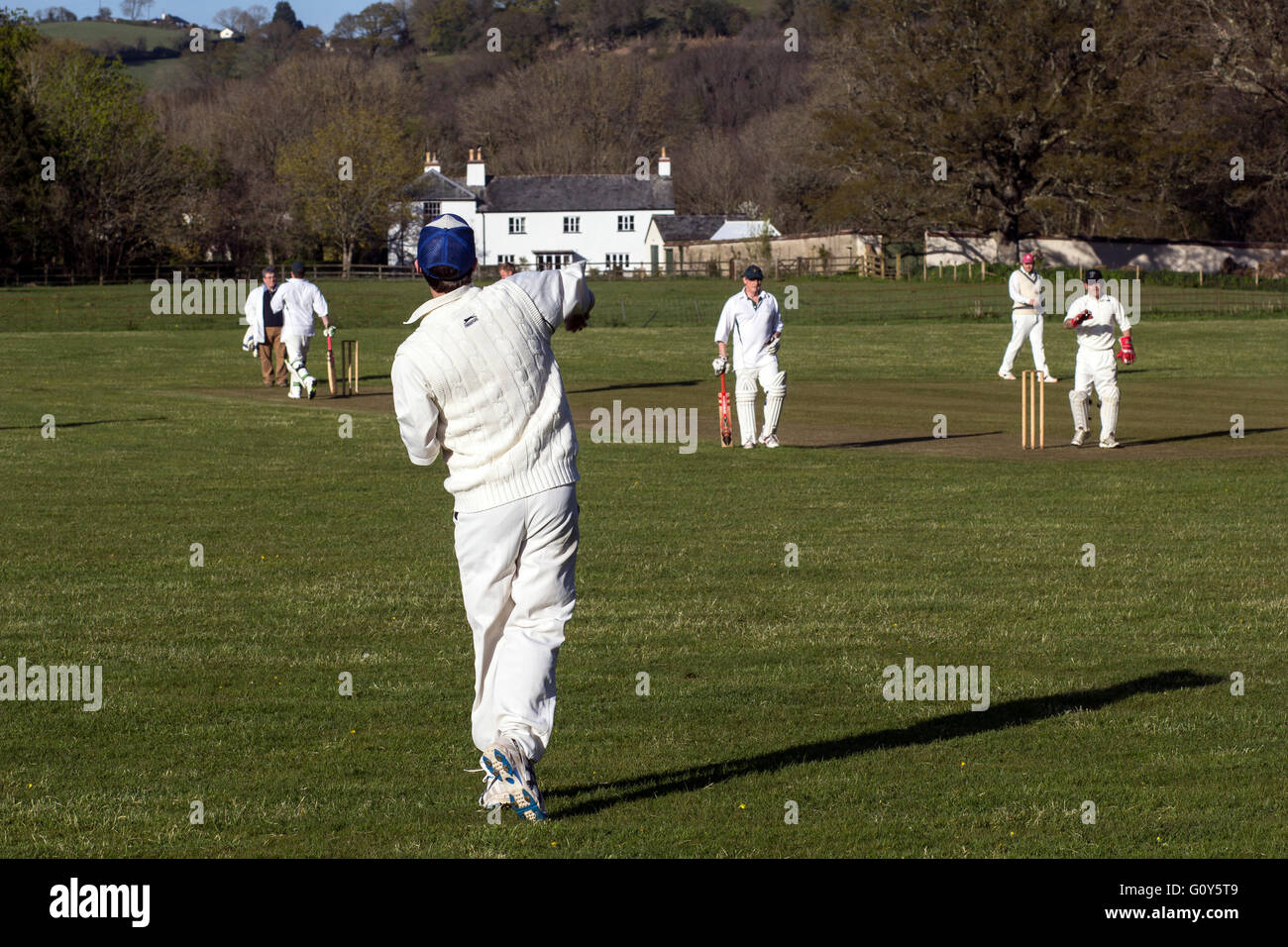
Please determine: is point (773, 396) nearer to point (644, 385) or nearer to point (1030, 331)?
point (1030, 331)

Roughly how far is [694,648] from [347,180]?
9010 centimetres

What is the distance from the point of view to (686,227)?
114500 millimetres

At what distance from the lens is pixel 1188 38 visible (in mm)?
71812

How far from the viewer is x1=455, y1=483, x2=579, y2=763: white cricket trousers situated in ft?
20.6

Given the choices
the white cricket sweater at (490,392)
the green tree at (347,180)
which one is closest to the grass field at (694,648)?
the white cricket sweater at (490,392)

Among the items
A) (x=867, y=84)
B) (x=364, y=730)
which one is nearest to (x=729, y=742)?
(x=364, y=730)

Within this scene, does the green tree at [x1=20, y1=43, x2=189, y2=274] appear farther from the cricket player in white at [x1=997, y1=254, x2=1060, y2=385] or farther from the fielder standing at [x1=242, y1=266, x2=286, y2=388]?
the cricket player in white at [x1=997, y1=254, x2=1060, y2=385]

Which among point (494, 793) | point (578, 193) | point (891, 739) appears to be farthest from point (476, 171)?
point (494, 793)

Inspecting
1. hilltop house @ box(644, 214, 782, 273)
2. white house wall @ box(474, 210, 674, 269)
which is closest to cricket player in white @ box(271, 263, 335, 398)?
hilltop house @ box(644, 214, 782, 273)

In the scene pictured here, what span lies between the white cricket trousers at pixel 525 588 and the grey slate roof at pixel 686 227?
352 feet

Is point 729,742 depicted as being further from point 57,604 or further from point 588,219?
point 588,219

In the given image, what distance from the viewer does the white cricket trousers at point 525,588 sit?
248 inches

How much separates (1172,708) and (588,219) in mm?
113512

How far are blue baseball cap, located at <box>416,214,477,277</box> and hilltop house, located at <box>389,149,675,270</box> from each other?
11203 centimetres
